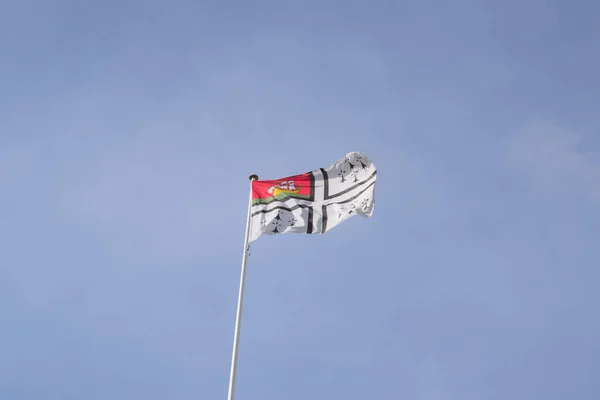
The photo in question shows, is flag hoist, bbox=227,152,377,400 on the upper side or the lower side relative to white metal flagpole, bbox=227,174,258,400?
upper

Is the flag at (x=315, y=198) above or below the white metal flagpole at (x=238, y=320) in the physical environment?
above

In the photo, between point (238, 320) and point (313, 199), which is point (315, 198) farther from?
point (238, 320)

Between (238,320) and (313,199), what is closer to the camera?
(238,320)

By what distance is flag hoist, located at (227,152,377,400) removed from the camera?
2764 centimetres

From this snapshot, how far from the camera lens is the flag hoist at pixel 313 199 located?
27641 mm

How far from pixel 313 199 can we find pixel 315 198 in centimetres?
9

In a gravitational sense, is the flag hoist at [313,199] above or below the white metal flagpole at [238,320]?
above

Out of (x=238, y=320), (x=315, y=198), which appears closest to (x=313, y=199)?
(x=315, y=198)

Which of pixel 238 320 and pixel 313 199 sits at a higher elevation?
pixel 313 199

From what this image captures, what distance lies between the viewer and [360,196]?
30000 mm

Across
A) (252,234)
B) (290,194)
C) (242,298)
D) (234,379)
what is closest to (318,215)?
(290,194)

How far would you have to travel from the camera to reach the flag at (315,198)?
91.0ft

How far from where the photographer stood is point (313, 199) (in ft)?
95.0

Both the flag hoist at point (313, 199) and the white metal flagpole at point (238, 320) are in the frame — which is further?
the flag hoist at point (313, 199)
